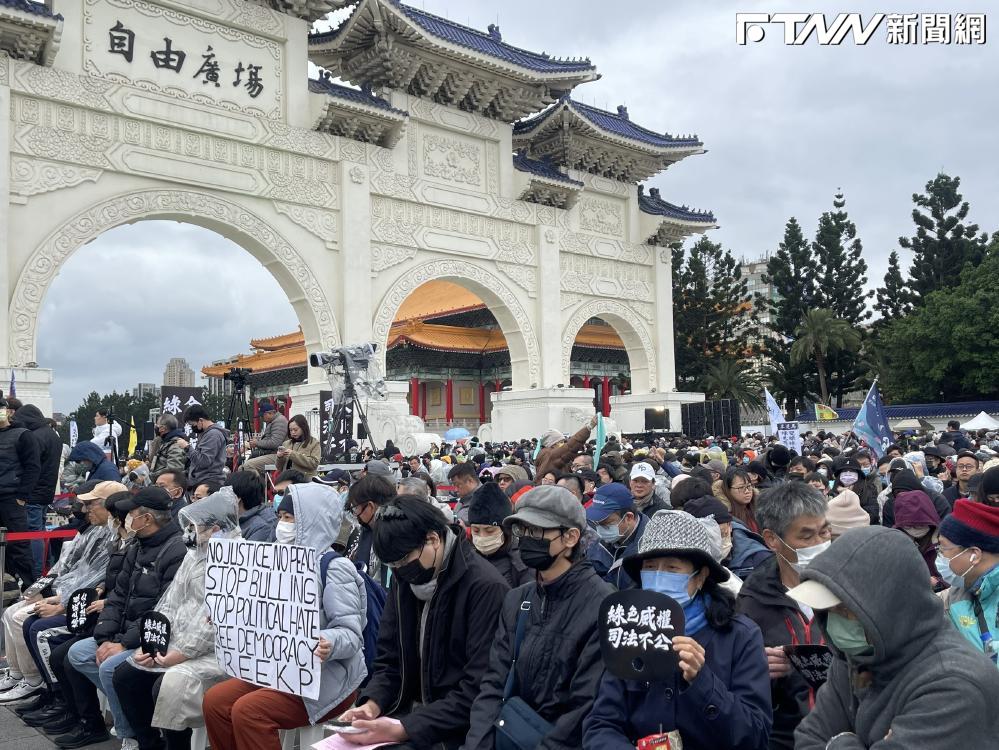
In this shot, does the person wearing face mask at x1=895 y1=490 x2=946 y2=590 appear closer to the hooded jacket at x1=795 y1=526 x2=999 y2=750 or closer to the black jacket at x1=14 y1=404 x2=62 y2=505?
the hooded jacket at x1=795 y1=526 x2=999 y2=750

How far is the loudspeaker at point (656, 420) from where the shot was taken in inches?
981

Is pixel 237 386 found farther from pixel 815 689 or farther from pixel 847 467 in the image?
pixel 815 689

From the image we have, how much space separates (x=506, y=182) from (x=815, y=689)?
20.3 metres

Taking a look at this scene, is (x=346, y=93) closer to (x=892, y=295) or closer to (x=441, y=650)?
(x=441, y=650)

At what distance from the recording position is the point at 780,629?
2.98 m

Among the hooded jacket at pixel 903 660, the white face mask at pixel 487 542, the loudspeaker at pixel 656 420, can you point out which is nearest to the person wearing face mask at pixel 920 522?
the white face mask at pixel 487 542

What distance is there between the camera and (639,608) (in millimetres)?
2250

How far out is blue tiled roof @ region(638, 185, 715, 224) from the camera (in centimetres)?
2600

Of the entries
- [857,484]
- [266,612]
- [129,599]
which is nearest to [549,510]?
[266,612]

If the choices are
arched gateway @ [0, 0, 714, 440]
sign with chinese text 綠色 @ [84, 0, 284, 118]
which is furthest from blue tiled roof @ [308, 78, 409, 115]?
sign with chinese text 綠色 @ [84, 0, 284, 118]

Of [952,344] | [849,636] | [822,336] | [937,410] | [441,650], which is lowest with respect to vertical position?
[441,650]

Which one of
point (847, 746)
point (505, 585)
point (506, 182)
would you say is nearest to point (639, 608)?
point (847, 746)

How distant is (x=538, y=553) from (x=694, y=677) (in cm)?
85

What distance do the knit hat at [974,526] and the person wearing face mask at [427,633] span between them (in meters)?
1.68
